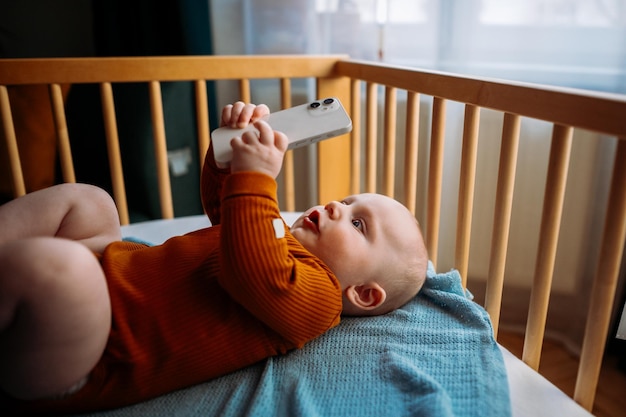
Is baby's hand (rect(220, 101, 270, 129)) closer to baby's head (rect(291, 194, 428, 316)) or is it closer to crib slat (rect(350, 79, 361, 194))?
baby's head (rect(291, 194, 428, 316))

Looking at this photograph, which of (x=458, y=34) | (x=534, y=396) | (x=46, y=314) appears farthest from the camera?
(x=458, y=34)

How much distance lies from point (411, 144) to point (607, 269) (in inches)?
17.7

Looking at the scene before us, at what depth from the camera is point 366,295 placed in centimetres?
86

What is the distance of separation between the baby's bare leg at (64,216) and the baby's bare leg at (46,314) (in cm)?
17

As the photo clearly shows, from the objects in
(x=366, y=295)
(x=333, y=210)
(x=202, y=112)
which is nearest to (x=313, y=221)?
(x=333, y=210)

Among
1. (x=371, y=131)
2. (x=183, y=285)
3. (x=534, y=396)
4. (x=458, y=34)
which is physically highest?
(x=458, y=34)

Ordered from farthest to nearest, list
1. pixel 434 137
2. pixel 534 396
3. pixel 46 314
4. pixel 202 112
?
pixel 202 112 → pixel 434 137 → pixel 534 396 → pixel 46 314

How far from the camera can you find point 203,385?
737 mm

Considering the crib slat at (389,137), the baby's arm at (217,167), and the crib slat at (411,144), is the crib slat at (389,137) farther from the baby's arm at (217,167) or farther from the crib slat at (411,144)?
the baby's arm at (217,167)

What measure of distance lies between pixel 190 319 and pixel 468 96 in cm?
50

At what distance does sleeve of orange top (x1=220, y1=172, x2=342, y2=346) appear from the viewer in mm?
681

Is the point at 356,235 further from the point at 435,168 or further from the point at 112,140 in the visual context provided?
the point at 112,140

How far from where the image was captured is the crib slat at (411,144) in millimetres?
986

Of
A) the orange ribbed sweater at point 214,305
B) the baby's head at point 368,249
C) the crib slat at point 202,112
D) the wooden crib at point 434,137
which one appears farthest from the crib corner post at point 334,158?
the orange ribbed sweater at point 214,305
